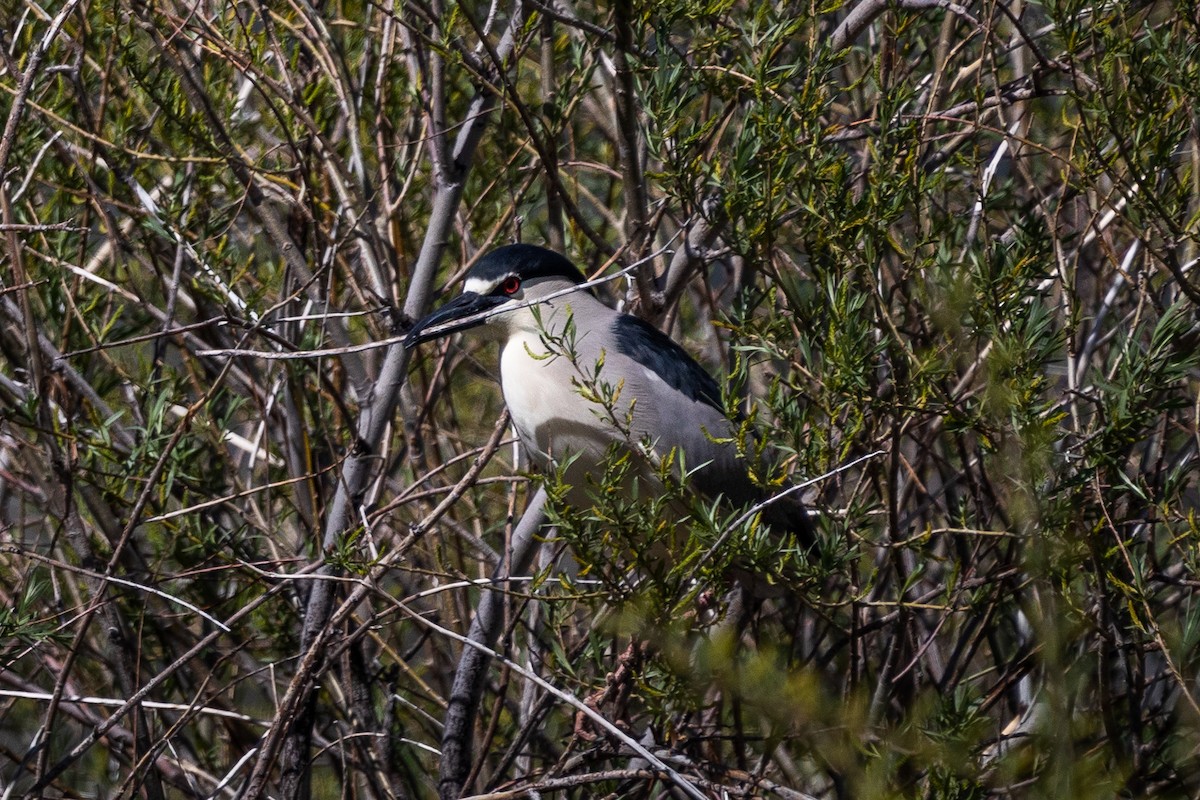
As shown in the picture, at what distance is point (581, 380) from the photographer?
3059 mm

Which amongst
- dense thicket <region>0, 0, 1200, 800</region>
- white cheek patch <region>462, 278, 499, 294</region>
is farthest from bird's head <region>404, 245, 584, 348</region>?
dense thicket <region>0, 0, 1200, 800</region>

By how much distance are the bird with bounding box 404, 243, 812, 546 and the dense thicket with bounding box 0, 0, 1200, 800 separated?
12cm

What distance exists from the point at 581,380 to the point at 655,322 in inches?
12.4

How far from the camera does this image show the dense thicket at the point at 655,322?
2162 millimetres

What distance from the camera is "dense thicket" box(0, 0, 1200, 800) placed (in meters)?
2.16

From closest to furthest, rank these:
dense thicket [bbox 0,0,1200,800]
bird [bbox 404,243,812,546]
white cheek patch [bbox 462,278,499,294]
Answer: dense thicket [bbox 0,0,1200,800] < bird [bbox 404,243,812,546] < white cheek patch [bbox 462,278,499,294]

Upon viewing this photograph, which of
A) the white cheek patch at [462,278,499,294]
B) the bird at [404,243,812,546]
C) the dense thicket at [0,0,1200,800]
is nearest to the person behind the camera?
the dense thicket at [0,0,1200,800]

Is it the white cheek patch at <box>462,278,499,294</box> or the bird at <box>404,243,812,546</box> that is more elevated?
the white cheek patch at <box>462,278,499,294</box>

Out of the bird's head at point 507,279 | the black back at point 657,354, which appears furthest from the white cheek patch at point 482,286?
the black back at point 657,354

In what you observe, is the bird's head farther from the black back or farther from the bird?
the black back

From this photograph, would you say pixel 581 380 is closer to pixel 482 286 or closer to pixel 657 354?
Answer: pixel 657 354

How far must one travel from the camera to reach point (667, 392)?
3207 mm

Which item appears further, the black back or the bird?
the black back

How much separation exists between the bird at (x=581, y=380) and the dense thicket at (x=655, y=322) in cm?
12
